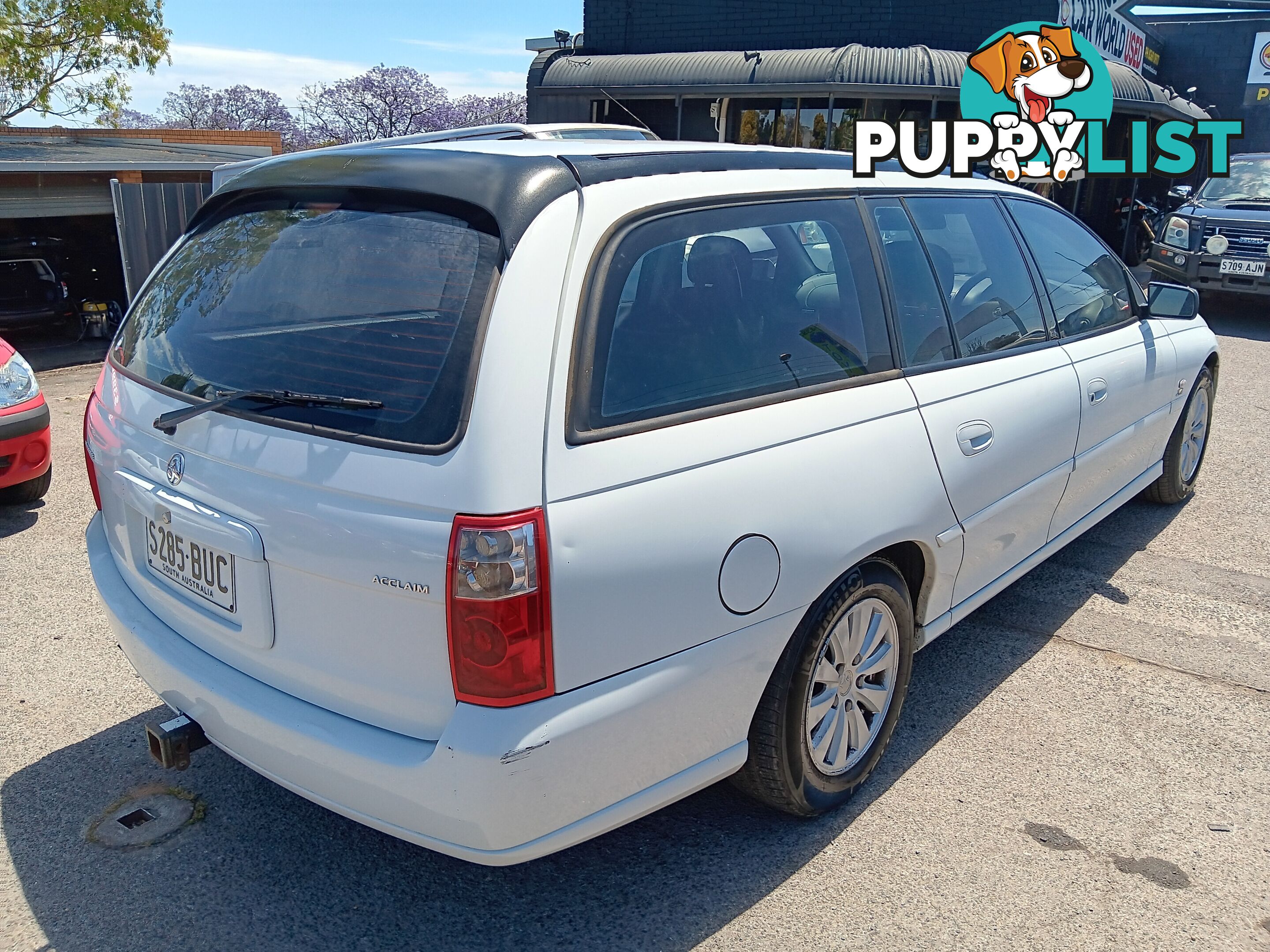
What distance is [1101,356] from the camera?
416cm

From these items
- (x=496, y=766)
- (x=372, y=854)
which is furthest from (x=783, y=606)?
(x=372, y=854)

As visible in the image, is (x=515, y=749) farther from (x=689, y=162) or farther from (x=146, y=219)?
(x=146, y=219)

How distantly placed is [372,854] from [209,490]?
1095 mm

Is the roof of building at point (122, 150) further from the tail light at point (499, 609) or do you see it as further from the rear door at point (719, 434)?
the tail light at point (499, 609)

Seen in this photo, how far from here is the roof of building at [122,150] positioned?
10195 mm

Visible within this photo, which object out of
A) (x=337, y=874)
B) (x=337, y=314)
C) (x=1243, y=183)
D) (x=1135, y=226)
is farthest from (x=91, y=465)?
(x=1135, y=226)

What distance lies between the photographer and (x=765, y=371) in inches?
105

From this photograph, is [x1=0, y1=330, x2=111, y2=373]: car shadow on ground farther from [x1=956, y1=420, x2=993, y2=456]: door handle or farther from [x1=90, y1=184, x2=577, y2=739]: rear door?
[x1=956, y1=420, x2=993, y2=456]: door handle

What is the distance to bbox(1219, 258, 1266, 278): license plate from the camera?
461 inches

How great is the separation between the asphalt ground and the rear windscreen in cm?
122

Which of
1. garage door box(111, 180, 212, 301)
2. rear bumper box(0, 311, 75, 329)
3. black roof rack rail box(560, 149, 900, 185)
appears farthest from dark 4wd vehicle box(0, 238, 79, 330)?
black roof rack rail box(560, 149, 900, 185)

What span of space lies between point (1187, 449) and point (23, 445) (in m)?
5.92

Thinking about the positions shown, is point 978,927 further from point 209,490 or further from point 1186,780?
point 209,490

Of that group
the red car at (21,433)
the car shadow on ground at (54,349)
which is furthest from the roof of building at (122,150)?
the red car at (21,433)
